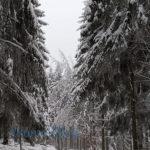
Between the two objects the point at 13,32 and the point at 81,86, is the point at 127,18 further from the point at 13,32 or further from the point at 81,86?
the point at 81,86

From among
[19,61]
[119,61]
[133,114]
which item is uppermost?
[119,61]

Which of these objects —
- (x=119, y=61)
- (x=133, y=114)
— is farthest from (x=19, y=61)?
(x=133, y=114)

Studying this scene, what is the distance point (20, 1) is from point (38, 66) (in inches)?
93.3

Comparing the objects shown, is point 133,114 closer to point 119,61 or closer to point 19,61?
point 119,61

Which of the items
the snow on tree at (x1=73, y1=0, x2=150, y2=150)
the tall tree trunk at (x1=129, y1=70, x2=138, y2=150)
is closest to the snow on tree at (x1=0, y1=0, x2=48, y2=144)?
the snow on tree at (x1=73, y1=0, x2=150, y2=150)

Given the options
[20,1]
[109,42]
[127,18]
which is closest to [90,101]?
[109,42]

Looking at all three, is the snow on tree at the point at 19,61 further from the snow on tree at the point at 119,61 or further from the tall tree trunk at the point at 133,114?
the tall tree trunk at the point at 133,114

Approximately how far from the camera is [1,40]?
30.5 feet

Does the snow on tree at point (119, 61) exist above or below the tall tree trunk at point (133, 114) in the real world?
above

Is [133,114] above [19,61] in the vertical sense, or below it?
below

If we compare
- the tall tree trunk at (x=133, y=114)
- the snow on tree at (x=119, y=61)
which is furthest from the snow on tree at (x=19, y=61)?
the tall tree trunk at (x=133, y=114)

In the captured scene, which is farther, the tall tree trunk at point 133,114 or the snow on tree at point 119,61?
the tall tree trunk at point 133,114

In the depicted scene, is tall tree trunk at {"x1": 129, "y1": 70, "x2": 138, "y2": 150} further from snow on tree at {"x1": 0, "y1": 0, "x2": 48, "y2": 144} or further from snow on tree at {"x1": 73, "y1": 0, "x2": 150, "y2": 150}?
snow on tree at {"x1": 0, "y1": 0, "x2": 48, "y2": 144}

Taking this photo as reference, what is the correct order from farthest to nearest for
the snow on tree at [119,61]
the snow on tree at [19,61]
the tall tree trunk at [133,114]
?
the tall tree trunk at [133,114]
the snow on tree at [119,61]
the snow on tree at [19,61]
